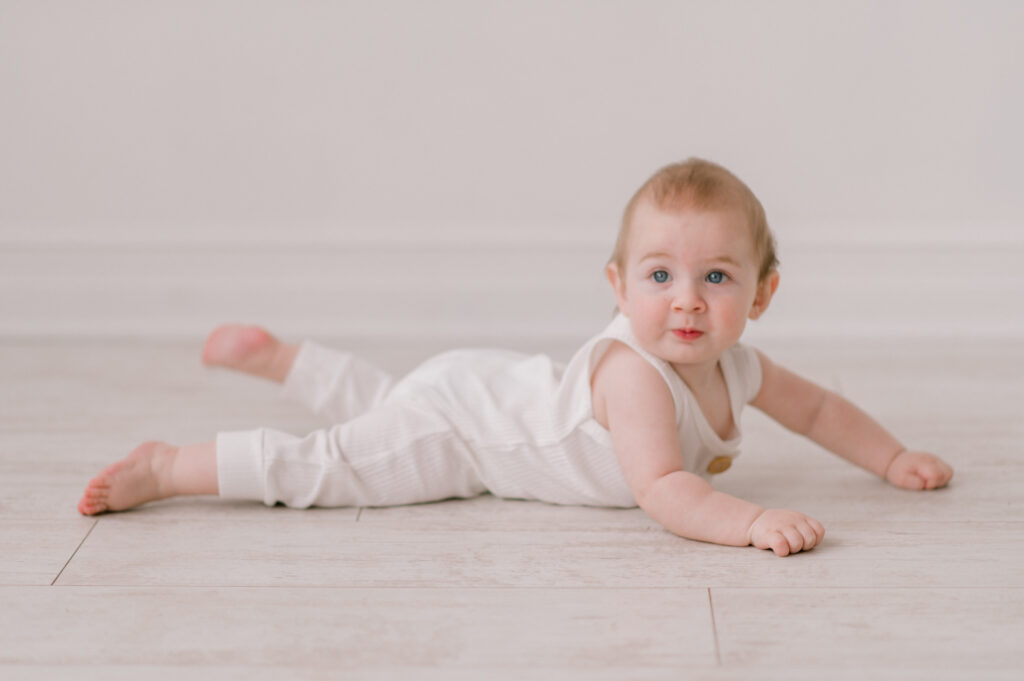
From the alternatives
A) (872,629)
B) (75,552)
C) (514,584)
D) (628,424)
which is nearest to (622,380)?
(628,424)

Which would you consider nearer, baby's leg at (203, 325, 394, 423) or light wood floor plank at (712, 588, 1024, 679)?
light wood floor plank at (712, 588, 1024, 679)

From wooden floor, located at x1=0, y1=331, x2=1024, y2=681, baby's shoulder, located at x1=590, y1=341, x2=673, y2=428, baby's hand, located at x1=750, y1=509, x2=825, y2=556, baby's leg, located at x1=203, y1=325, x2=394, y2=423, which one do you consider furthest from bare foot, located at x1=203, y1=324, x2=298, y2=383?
baby's hand, located at x1=750, y1=509, x2=825, y2=556

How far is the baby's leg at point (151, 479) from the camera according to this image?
131 cm

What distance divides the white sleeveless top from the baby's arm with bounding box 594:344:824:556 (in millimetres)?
35

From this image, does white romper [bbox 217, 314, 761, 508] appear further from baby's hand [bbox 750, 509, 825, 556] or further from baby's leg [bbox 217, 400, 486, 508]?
baby's hand [bbox 750, 509, 825, 556]

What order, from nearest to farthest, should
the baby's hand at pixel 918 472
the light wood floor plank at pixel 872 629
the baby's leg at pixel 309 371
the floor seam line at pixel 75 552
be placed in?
1. the light wood floor plank at pixel 872 629
2. the floor seam line at pixel 75 552
3. the baby's hand at pixel 918 472
4. the baby's leg at pixel 309 371

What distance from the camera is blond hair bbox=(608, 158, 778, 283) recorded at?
120cm

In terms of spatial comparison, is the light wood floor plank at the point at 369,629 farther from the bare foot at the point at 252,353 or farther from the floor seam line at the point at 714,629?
the bare foot at the point at 252,353

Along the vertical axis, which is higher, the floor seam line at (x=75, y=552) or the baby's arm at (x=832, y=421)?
the baby's arm at (x=832, y=421)

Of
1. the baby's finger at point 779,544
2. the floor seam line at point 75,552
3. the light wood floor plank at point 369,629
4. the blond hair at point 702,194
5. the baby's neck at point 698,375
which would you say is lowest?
→ the floor seam line at point 75,552

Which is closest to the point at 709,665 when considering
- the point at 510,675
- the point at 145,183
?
the point at 510,675

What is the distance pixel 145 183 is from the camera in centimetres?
212

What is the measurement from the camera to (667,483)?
1221 millimetres

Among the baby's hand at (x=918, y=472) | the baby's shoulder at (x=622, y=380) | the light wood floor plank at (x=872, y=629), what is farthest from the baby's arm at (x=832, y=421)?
the light wood floor plank at (x=872, y=629)
